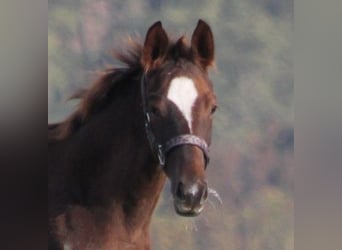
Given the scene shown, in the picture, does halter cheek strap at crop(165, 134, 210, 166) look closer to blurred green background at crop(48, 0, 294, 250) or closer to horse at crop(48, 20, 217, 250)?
horse at crop(48, 20, 217, 250)

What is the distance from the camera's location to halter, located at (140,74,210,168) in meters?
2.53

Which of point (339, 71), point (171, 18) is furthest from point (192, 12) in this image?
point (339, 71)

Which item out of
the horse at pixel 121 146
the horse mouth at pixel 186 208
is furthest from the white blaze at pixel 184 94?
the horse mouth at pixel 186 208

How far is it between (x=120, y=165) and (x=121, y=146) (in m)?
0.06

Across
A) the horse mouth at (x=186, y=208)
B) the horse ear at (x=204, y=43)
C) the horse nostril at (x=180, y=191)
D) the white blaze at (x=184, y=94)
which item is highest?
the horse ear at (x=204, y=43)

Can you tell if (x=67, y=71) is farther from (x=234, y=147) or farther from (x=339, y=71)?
(x=339, y=71)

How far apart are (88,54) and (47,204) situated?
521 mm

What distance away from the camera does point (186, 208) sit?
257cm

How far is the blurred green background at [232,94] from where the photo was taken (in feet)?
9.01

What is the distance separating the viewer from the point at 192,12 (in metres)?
2.80

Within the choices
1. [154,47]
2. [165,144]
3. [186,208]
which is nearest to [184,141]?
[165,144]

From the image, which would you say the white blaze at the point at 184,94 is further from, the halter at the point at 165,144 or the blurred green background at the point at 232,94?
the blurred green background at the point at 232,94

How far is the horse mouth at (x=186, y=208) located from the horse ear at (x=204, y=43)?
1.55ft

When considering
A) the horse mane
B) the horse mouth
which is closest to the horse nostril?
the horse mouth
